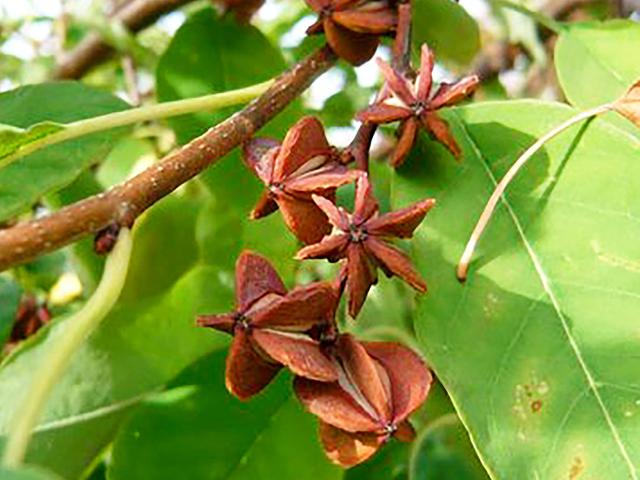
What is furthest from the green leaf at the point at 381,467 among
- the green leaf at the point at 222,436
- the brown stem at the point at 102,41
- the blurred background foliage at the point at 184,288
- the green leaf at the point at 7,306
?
the brown stem at the point at 102,41

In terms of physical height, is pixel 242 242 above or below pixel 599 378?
below

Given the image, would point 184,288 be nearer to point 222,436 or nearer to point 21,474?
point 222,436

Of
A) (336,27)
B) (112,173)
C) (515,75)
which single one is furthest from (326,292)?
(515,75)

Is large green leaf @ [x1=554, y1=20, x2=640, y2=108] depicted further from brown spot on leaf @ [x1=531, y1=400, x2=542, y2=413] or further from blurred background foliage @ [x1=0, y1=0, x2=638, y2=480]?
brown spot on leaf @ [x1=531, y1=400, x2=542, y2=413]

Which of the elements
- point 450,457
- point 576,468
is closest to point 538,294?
point 576,468

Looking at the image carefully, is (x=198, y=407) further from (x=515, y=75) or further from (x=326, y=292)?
(x=515, y=75)

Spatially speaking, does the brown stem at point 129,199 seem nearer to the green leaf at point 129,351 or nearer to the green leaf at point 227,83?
the green leaf at point 129,351
